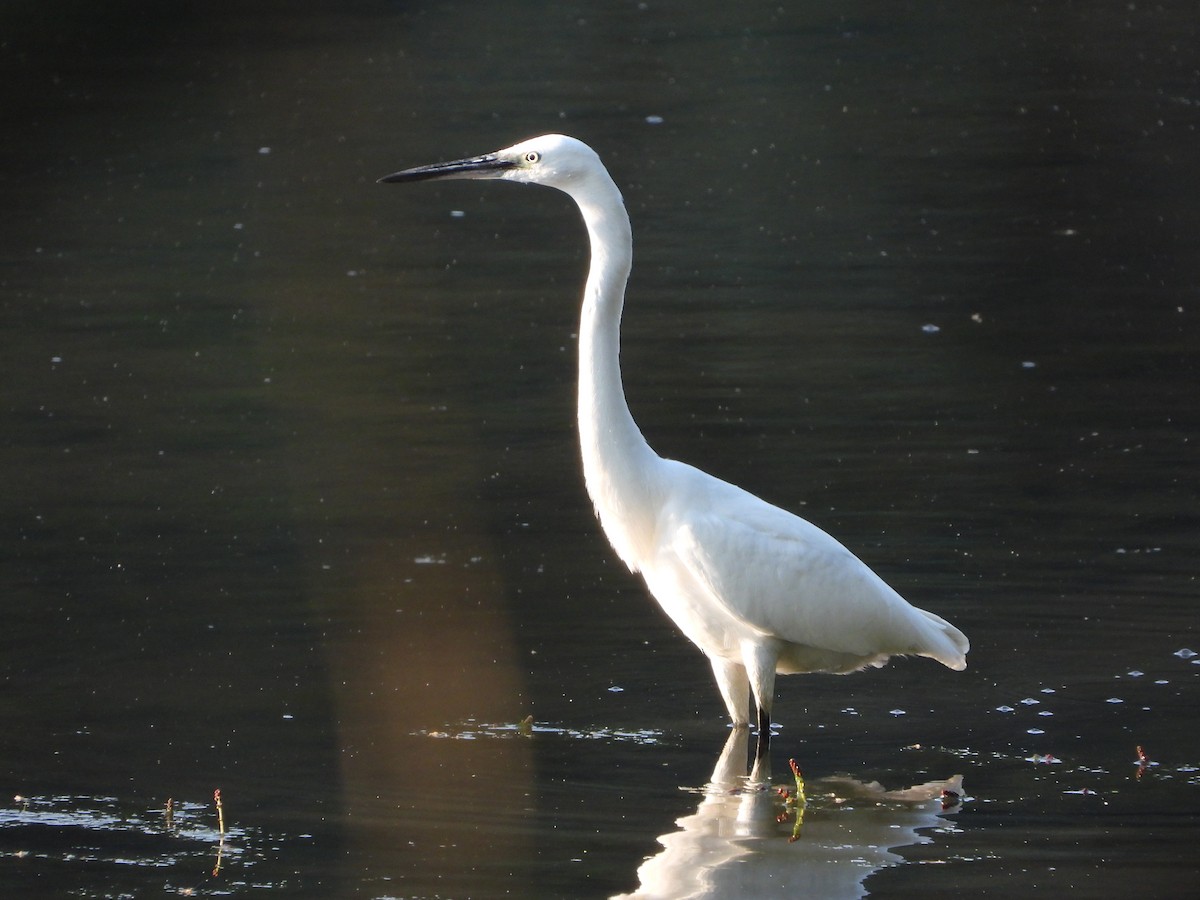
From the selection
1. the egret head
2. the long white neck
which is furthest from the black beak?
the long white neck

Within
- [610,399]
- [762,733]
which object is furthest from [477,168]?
[762,733]

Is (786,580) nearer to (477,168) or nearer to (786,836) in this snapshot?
(786,836)

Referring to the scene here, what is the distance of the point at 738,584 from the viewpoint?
5.70 m

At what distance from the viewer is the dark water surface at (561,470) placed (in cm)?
526

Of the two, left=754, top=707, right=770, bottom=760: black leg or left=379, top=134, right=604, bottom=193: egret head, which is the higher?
left=379, top=134, right=604, bottom=193: egret head

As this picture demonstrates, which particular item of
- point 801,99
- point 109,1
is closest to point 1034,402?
point 801,99

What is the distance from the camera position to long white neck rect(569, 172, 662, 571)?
5.79 meters

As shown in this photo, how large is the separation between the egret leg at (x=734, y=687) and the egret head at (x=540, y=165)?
1.43 m

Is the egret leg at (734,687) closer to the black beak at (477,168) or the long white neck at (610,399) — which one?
the long white neck at (610,399)

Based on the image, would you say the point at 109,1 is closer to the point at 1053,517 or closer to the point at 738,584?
the point at 1053,517

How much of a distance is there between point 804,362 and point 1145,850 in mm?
5293

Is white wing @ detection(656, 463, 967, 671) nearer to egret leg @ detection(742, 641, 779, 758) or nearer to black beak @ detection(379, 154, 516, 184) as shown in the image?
egret leg @ detection(742, 641, 779, 758)

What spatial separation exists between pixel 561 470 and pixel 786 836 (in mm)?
3516

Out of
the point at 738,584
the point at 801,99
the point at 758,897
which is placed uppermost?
the point at 801,99
